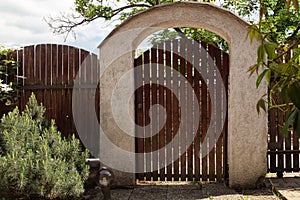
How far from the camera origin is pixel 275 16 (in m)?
8.74

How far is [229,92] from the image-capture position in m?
4.86

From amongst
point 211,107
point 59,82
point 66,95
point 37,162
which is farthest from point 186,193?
point 59,82

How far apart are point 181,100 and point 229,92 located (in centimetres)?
71

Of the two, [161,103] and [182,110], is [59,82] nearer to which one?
Answer: [161,103]

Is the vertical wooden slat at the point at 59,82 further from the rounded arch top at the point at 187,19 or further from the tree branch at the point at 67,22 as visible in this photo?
the tree branch at the point at 67,22

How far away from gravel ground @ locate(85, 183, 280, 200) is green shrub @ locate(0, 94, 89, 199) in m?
0.55

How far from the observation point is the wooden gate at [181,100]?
5.09m

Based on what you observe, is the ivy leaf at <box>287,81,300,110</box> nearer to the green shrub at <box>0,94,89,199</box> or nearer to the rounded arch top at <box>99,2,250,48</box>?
the green shrub at <box>0,94,89,199</box>

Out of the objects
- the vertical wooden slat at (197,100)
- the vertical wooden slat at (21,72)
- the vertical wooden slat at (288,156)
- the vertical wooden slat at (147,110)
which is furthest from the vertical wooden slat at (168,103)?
the vertical wooden slat at (21,72)

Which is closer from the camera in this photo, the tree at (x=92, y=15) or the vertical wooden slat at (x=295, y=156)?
the vertical wooden slat at (x=295, y=156)

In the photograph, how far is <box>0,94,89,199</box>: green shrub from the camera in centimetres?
385

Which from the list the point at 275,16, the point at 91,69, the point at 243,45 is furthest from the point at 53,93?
the point at 275,16

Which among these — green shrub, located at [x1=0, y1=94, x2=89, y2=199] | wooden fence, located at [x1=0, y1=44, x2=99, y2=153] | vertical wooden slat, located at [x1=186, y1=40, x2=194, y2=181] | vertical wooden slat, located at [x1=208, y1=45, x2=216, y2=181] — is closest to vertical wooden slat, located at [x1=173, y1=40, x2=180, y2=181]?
vertical wooden slat, located at [x1=186, y1=40, x2=194, y2=181]

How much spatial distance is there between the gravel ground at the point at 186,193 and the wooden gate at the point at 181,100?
0.31 metres
